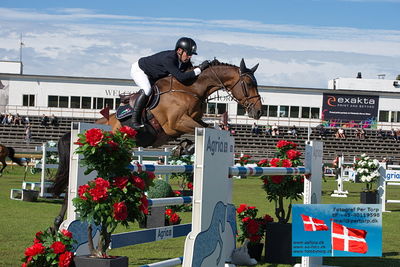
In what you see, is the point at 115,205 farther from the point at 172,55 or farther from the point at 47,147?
the point at 47,147

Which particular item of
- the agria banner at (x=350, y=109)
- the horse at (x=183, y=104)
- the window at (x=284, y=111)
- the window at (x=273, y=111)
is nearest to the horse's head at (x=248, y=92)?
the horse at (x=183, y=104)

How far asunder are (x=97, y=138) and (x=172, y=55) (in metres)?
4.19

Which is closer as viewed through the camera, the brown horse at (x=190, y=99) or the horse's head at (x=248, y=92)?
the brown horse at (x=190, y=99)

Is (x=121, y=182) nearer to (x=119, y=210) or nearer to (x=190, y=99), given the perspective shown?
(x=119, y=210)

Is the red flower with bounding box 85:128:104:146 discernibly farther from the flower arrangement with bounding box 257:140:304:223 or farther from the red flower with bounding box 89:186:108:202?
the flower arrangement with bounding box 257:140:304:223

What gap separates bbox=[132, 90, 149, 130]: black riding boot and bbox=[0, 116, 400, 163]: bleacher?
31.4 metres

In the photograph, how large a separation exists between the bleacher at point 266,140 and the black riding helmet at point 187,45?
1242 inches

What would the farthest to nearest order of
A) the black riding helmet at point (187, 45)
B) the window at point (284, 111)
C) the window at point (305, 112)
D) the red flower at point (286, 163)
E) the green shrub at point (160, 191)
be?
1. the window at point (305, 112)
2. the window at point (284, 111)
3. the green shrub at point (160, 191)
4. the black riding helmet at point (187, 45)
5. the red flower at point (286, 163)

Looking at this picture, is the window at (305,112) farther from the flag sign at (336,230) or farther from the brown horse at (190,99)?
the flag sign at (336,230)

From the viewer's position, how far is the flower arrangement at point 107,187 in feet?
14.0

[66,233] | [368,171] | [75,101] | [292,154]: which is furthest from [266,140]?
[66,233]

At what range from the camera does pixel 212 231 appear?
211 inches

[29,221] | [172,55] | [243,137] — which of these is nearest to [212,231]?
[172,55]

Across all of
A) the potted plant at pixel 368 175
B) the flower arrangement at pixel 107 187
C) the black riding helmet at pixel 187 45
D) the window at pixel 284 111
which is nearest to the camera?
the flower arrangement at pixel 107 187
